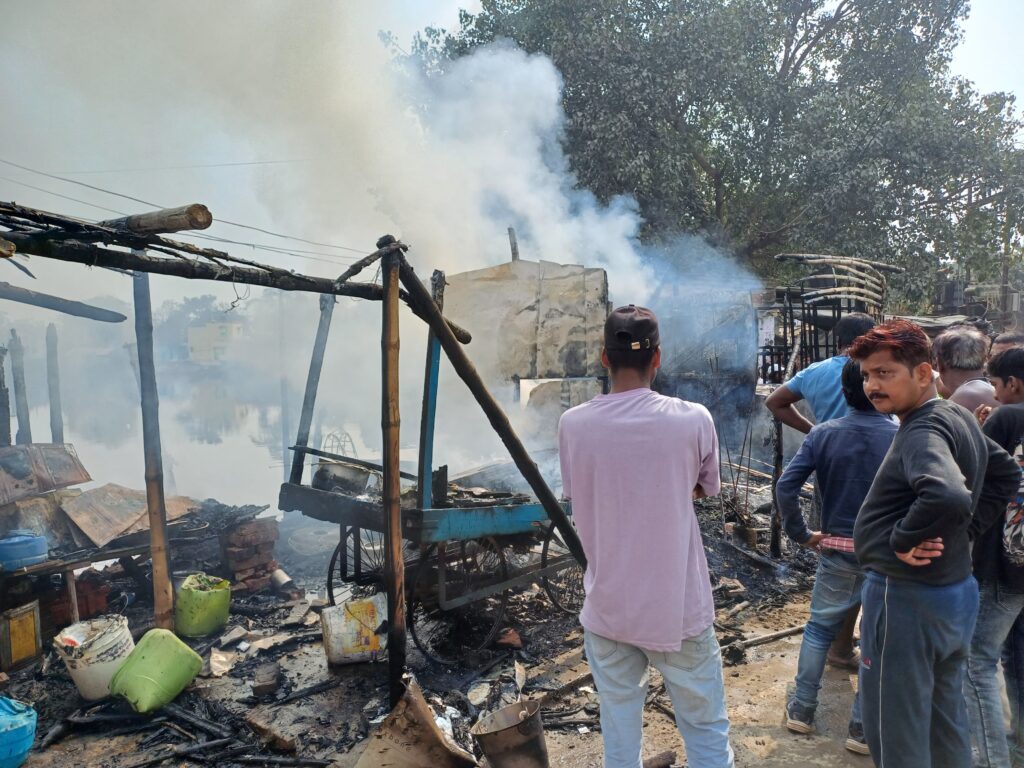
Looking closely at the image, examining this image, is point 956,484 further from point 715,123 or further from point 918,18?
point 918,18

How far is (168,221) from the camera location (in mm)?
3504

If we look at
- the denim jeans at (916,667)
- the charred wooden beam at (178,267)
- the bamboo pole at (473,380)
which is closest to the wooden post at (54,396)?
the charred wooden beam at (178,267)

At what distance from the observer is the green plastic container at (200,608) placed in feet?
19.5

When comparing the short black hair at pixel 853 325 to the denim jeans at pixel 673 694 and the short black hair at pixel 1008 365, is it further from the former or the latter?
the denim jeans at pixel 673 694

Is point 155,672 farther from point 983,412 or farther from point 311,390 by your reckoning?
point 983,412

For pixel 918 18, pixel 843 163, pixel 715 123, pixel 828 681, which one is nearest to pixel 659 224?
pixel 715 123

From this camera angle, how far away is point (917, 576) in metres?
2.27

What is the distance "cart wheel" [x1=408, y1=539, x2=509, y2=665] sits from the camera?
530 centimetres

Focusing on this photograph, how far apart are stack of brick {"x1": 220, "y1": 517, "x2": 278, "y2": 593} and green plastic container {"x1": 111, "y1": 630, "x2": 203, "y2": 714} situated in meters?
2.39

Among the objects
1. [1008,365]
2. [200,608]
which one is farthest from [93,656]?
[1008,365]

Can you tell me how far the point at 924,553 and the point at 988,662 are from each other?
4.15 ft

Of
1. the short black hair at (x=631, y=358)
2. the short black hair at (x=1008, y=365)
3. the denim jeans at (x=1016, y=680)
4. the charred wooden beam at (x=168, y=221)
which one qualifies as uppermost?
the charred wooden beam at (x=168, y=221)

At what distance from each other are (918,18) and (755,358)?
9.66m

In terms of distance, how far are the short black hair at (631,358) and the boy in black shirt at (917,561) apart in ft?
3.02
